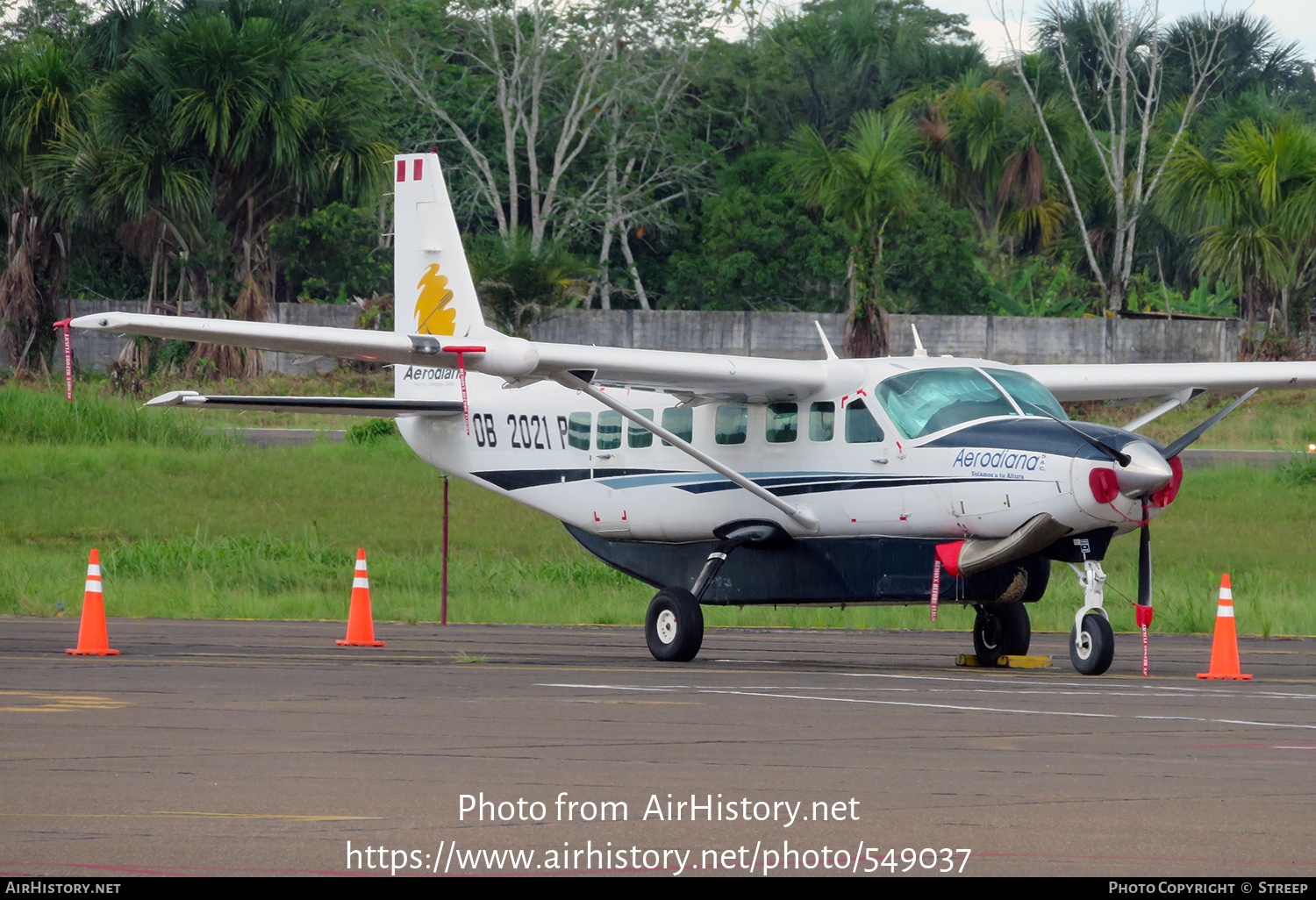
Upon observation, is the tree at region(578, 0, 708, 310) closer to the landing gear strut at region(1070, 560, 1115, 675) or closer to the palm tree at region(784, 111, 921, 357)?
the palm tree at region(784, 111, 921, 357)

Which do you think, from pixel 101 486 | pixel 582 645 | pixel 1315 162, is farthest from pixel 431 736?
pixel 1315 162

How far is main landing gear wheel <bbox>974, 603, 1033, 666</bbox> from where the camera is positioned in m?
15.3

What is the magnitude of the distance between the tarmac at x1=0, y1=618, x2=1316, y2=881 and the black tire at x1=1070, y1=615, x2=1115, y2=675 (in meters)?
0.34

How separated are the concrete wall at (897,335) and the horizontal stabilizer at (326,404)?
23.1m

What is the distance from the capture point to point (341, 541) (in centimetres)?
2627

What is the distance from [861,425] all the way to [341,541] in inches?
512

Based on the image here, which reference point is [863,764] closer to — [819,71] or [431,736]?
[431,736]

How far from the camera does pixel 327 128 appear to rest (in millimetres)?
40375

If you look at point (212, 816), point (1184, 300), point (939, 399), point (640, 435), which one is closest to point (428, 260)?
point (640, 435)

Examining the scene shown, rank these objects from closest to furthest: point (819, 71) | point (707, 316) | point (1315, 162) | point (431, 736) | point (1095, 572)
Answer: point (431, 736) < point (1095, 572) < point (1315, 162) < point (707, 316) < point (819, 71)

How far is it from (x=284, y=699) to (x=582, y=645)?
5862 mm

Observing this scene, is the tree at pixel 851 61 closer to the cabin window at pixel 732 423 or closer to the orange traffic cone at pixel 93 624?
the cabin window at pixel 732 423

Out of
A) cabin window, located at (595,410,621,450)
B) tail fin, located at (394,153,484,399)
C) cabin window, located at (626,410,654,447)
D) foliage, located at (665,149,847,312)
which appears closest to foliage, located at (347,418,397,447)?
foliage, located at (665,149,847,312)

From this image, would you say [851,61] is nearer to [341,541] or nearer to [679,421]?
[341,541]
